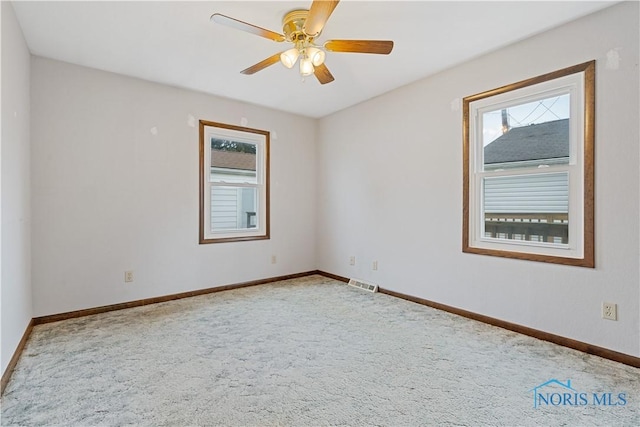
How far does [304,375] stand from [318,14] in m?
2.18

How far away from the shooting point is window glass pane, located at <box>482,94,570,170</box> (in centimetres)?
261

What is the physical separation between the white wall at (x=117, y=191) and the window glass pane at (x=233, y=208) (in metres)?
0.27

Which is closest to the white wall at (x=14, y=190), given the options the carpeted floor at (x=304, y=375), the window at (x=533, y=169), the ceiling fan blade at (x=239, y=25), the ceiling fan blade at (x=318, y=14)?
the carpeted floor at (x=304, y=375)

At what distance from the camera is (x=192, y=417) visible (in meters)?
1.66

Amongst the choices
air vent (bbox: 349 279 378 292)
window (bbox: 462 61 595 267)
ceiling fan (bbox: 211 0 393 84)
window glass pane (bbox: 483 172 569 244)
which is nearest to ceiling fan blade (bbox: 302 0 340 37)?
ceiling fan (bbox: 211 0 393 84)

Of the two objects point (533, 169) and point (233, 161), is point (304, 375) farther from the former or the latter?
point (233, 161)

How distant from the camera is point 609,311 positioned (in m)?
2.29

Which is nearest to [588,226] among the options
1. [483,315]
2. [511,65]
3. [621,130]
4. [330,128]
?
[621,130]

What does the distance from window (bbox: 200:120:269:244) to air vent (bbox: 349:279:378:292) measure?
1.35 metres

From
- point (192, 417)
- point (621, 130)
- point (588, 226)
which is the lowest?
point (192, 417)

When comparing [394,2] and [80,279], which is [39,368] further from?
[394,2]

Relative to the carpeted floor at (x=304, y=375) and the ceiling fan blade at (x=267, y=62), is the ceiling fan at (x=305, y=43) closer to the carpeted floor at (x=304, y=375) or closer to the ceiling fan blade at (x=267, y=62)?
the ceiling fan blade at (x=267, y=62)

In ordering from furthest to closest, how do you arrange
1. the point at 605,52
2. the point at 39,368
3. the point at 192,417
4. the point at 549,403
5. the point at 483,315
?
the point at 483,315 → the point at 605,52 → the point at 39,368 → the point at 549,403 → the point at 192,417

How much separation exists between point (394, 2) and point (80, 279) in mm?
3638
